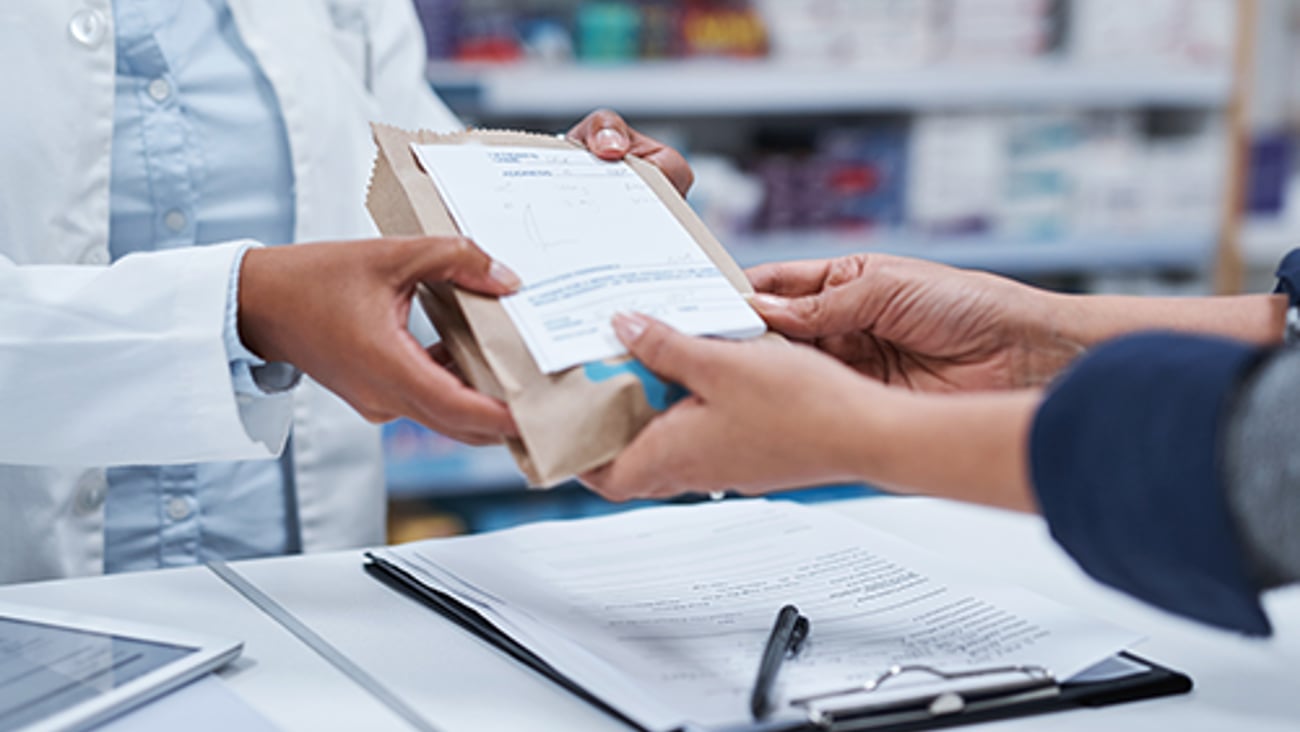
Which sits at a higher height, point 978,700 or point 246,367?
point 246,367

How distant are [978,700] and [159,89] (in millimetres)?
871

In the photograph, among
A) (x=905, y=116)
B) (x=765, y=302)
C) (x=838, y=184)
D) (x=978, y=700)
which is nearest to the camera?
(x=978, y=700)

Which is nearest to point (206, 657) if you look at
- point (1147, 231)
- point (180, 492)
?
A: point (180, 492)

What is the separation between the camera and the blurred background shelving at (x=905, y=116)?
89.9 inches

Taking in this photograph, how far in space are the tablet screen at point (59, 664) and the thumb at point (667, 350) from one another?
33 centimetres

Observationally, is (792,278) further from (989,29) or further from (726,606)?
(989,29)

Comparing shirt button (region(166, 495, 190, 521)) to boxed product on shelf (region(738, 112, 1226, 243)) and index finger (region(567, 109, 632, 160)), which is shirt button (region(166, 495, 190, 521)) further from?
boxed product on shelf (region(738, 112, 1226, 243))

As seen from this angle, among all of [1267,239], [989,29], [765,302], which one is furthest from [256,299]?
[1267,239]

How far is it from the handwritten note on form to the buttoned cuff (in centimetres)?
16

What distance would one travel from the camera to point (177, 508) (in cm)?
112

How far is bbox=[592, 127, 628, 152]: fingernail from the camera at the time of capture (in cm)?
100

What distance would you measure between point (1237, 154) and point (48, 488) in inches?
100

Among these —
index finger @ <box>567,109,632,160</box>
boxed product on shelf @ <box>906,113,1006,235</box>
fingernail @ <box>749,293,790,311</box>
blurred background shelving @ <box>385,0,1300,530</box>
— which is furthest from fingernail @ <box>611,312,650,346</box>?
boxed product on shelf @ <box>906,113,1006,235</box>

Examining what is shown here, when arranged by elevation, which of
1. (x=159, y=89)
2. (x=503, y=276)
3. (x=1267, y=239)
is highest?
(x=159, y=89)
